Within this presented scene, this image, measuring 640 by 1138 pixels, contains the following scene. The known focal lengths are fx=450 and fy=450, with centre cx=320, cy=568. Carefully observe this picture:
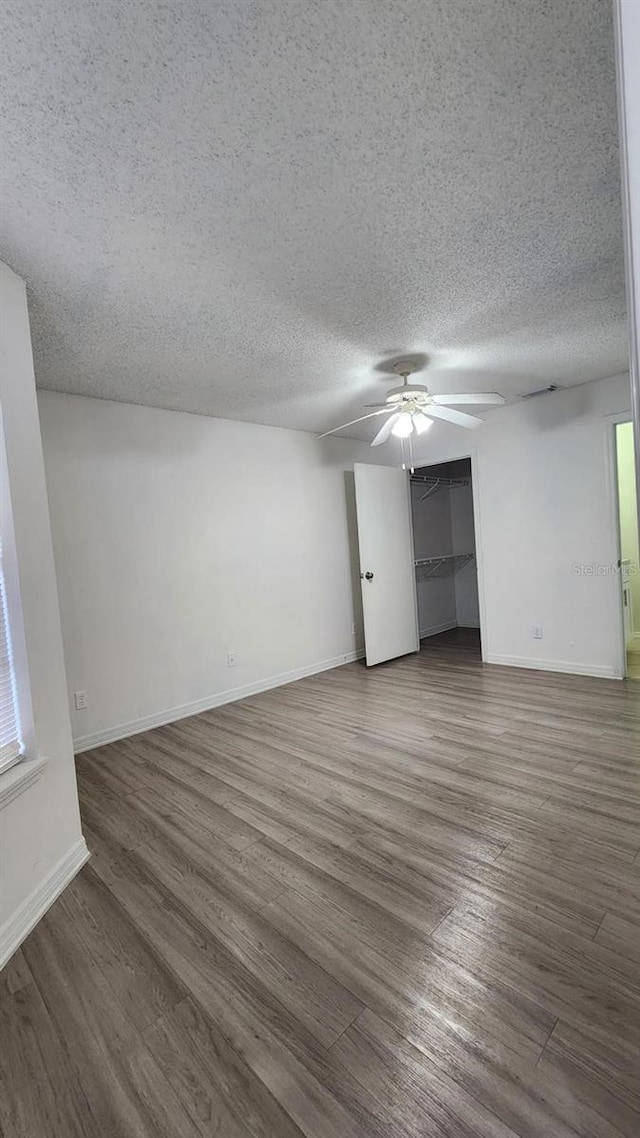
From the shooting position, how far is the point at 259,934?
1510 mm

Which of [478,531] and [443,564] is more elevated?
[478,531]

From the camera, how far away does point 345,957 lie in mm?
1402

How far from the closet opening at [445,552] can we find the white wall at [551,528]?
1.46m

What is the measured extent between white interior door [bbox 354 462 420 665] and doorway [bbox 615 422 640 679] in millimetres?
2050

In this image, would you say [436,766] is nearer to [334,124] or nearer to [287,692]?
[287,692]

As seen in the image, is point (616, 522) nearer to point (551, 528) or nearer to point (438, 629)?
point (551, 528)

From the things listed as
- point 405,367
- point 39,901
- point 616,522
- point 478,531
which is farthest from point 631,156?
point 478,531

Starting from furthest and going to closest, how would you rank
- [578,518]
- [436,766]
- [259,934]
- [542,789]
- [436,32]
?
[578,518], [436,766], [542,789], [259,934], [436,32]

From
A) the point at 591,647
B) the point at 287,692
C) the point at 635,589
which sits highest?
the point at 635,589

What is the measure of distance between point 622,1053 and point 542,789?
4.00 ft

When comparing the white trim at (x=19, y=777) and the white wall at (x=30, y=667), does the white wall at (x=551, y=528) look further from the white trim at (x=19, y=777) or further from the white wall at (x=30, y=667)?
the white trim at (x=19, y=777)

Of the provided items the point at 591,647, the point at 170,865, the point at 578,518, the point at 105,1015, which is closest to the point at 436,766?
the point at 170,865

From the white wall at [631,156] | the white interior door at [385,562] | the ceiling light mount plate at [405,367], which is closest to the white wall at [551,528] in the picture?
the white interior door at [385,562]

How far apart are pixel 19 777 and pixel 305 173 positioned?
7.41 feet
